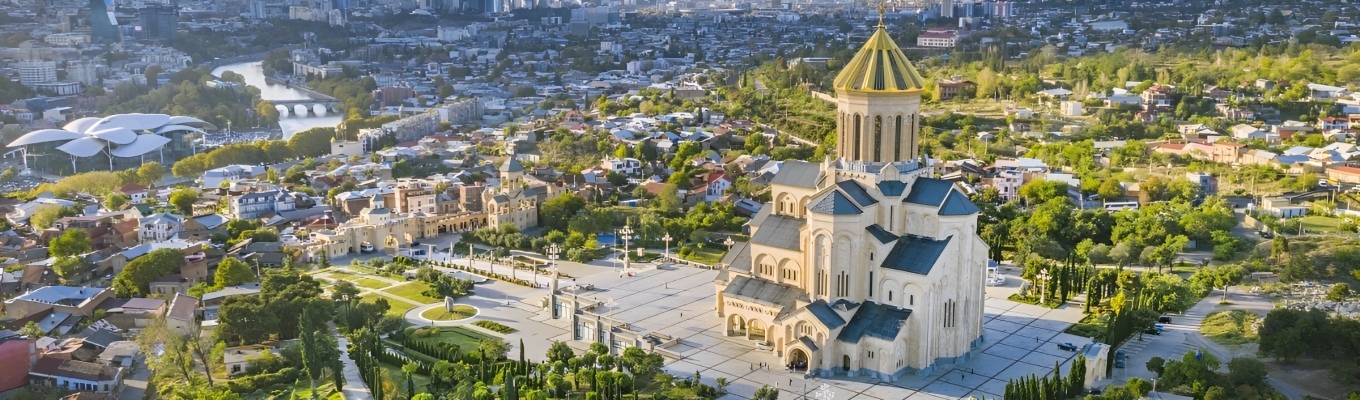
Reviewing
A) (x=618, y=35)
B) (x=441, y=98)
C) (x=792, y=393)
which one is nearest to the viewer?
(x=792, y=393)

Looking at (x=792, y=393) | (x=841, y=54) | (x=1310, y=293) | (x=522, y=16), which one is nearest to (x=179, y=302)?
(x=792, y=393)

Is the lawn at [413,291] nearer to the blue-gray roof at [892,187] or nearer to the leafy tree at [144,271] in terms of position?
the leafy tree at [144,271]

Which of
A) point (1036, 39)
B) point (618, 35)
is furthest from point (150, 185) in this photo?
point (618, 35)

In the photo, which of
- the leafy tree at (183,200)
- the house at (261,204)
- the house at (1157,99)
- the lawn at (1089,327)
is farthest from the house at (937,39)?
the lawn at (1089,327)

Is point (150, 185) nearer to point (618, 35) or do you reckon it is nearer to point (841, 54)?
point (841, 54)

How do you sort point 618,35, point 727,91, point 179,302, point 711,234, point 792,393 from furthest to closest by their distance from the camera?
point 618,35
point 727,91
point 711,234
point 179,302
point 792,393

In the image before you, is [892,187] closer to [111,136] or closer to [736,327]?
[736,327]

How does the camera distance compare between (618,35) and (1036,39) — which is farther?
(618,35)

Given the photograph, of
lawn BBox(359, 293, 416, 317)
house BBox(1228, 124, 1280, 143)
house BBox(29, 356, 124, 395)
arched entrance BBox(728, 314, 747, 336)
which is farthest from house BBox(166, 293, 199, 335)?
house BBox(1228, 124, 1280, 143)
